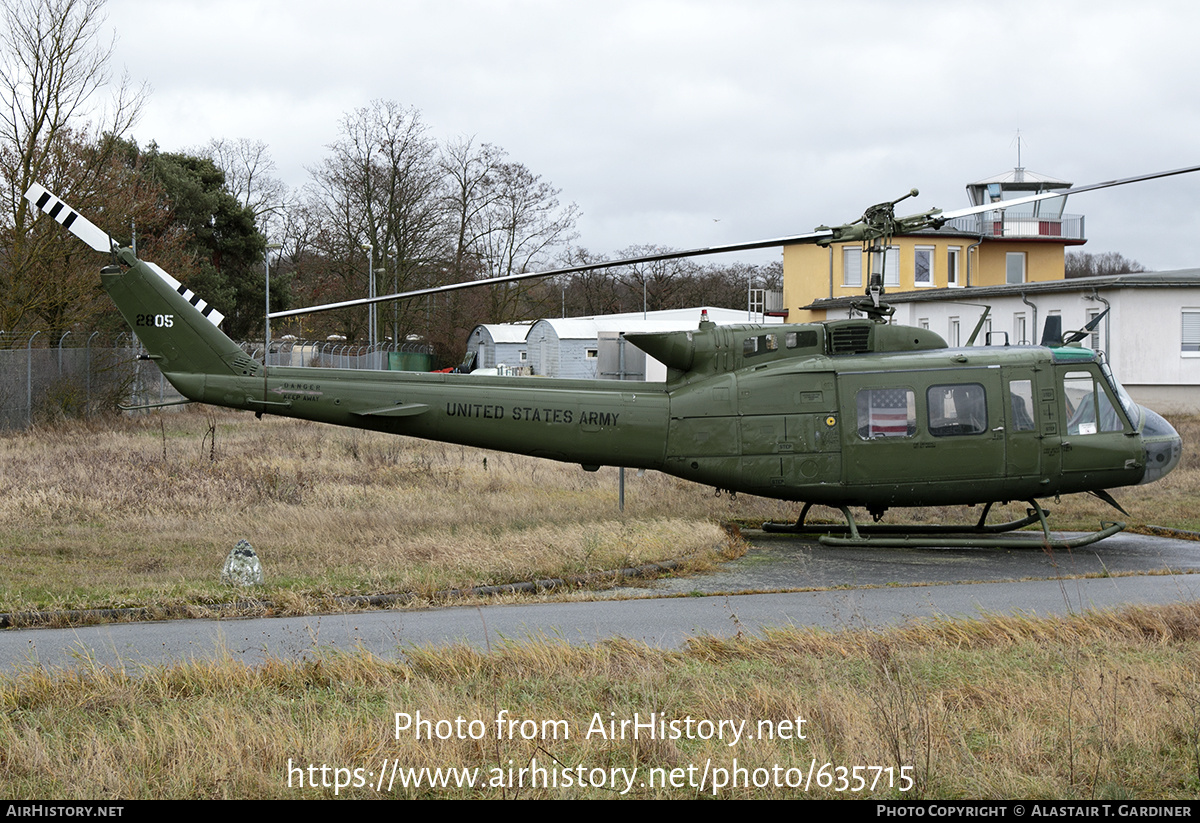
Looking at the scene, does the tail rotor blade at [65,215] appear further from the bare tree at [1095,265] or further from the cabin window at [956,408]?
the bare tree at [1095,265]

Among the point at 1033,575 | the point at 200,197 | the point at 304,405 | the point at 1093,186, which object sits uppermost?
the point at 200,197

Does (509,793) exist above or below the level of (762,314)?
below

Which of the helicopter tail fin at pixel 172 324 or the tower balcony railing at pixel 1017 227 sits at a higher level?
the tower balcony railing at pixel 1017 227

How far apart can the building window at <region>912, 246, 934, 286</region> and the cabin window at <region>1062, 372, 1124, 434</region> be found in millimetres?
38441

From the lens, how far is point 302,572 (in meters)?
11.3

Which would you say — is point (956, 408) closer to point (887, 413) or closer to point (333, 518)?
point (887, 413)

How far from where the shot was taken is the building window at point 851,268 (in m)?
49.8

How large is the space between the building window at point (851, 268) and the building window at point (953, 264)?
4751 mm

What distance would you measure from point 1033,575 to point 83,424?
83.5ft

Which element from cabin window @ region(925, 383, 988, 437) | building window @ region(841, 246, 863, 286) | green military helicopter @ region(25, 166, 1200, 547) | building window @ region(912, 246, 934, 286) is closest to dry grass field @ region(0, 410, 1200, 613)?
green military helicopter @ region(25, 166, 1200, 547)

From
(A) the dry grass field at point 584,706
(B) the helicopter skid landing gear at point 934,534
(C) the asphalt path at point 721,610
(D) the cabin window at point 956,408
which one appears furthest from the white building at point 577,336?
(A) the dry grass field at point 584,706
